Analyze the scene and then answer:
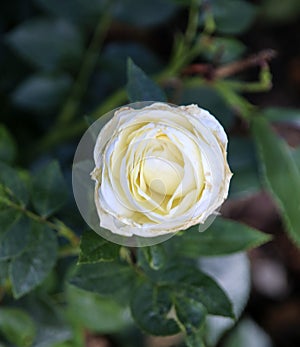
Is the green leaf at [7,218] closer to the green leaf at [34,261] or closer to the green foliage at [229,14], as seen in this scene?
Answer: the green leaf at [34,261]

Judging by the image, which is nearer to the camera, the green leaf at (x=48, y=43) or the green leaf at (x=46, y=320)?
the green leaf at (x=46, y=320)

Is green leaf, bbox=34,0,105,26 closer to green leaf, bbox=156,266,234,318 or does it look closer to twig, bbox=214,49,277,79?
twig, bbox=214,49,277,79

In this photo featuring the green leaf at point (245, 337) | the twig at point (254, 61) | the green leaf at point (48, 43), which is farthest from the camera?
the green leaf at point (245, 337)

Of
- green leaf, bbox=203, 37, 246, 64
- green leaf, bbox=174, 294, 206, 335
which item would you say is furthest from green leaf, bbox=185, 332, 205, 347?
green leaf, bbox=203, 37, 246, 64

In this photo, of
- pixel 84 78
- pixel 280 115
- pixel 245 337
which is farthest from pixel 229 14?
pixel 245 337

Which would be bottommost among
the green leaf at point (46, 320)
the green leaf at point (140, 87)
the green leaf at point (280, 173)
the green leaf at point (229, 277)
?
the green leaf at point (229, 277)

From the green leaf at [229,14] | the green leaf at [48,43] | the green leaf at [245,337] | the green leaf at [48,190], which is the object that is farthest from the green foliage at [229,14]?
the green leaf at [245,337]
